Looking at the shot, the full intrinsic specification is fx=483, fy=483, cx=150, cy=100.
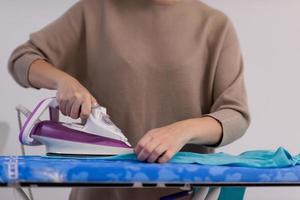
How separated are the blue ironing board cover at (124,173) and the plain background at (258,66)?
0.99m

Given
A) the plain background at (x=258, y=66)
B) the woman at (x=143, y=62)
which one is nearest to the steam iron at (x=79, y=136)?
the woman at (x=143, y=62)

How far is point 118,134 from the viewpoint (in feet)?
2.93

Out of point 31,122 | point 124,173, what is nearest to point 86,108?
point 31,122

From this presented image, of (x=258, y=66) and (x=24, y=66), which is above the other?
(x=24, y=66)

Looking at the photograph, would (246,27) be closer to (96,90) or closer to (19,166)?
(96,90)

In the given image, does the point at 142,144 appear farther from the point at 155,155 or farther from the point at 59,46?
the point at 59,46

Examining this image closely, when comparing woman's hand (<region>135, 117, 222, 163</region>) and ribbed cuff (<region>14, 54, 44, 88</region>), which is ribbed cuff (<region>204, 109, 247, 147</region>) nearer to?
woman's hand (<region>135, 117, 222, 163</region>)

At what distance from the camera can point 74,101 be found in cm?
87

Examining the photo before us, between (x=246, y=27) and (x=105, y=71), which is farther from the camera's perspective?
(x=246, y=27)

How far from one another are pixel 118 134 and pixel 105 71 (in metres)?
0.22

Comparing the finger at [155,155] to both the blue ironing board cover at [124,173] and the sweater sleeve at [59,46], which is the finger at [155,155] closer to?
the blue ironing board cover at [124,173]

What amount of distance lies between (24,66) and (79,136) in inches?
Result: 8.9

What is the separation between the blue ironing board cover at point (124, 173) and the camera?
2.17ft

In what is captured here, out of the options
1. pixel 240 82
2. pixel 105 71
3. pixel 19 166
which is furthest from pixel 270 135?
pixel 19 166
